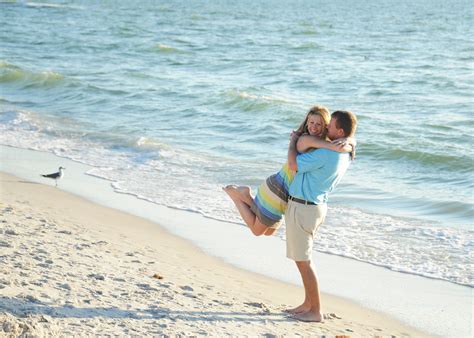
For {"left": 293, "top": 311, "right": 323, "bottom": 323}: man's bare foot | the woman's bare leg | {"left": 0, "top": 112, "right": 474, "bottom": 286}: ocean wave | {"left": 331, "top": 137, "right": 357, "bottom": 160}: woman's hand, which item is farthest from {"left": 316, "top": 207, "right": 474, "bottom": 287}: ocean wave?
{"left": 331, "top": 137, "right": 357, "bottom": 160}: woman's hand

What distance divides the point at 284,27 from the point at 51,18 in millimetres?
13511

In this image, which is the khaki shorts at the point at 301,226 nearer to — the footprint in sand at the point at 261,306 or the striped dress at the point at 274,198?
the striped dress at the point at 274,198

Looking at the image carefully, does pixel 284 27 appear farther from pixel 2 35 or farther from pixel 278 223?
pixel 278 223

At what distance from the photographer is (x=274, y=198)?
239 inches

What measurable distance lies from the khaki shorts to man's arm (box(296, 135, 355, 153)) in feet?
1.31

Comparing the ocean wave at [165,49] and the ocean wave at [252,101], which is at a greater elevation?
the ocean wave at [165,49]

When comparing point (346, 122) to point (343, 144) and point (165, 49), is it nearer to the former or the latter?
point (343, 144)

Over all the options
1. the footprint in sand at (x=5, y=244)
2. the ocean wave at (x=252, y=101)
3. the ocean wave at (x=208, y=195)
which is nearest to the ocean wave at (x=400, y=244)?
the ocean wave at (x=208, y=195)

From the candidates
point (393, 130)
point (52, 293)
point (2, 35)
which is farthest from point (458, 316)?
point (2, 35)

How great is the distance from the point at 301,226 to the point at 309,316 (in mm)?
683

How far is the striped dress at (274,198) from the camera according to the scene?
605 cm

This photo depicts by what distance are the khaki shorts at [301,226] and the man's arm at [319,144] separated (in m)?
0.40

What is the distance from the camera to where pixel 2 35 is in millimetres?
35719

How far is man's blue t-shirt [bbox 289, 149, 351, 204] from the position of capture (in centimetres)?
578
